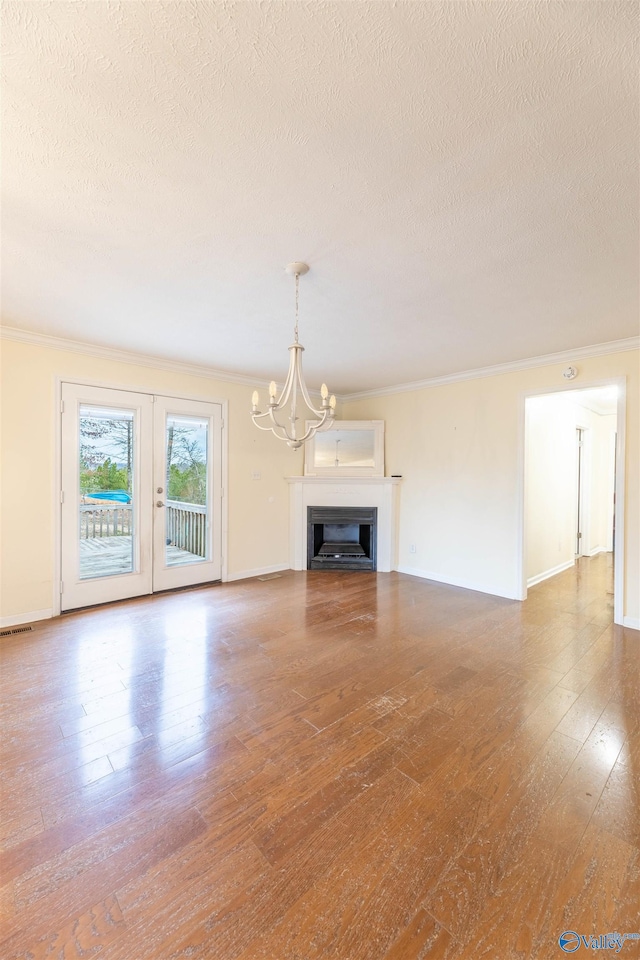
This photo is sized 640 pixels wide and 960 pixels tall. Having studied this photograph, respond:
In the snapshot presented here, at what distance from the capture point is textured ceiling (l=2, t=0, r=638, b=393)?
104cm

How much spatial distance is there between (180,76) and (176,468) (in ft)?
11.8

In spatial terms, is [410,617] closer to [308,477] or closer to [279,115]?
[308,477]

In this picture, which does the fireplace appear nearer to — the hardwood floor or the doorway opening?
the doorway opening

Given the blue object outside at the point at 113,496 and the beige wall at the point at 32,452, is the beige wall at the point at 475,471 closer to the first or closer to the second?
the beige wall at the point at 32,452

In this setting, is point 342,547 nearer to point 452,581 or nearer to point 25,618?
point 452,581

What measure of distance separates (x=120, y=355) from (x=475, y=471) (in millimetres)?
4147

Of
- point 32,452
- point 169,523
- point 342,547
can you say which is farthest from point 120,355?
point 342,547

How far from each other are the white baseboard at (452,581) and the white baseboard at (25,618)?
4.09 m

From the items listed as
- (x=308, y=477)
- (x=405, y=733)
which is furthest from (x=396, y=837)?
(x=308, y=477)

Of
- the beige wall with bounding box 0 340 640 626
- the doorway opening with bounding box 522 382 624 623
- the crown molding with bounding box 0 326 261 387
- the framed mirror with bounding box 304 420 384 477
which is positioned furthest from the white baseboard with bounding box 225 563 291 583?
the doorway opening with bounding box 522 382 624 623

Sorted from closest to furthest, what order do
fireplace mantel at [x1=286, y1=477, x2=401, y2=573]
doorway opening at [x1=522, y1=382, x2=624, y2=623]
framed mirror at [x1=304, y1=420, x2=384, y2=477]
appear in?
doorway opening at [x1=522, y1=382, x2=624, y2=623], fireplace mantel at [x1=286, y1=477, x2=401, y2=573], framed mirror at [x1=304, y1=420, x2=384, y2=477]

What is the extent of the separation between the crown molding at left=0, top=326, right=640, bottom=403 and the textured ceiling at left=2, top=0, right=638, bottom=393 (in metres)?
0.64

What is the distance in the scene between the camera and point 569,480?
5.60 meters

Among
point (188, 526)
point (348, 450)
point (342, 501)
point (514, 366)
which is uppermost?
point (514, 366)
